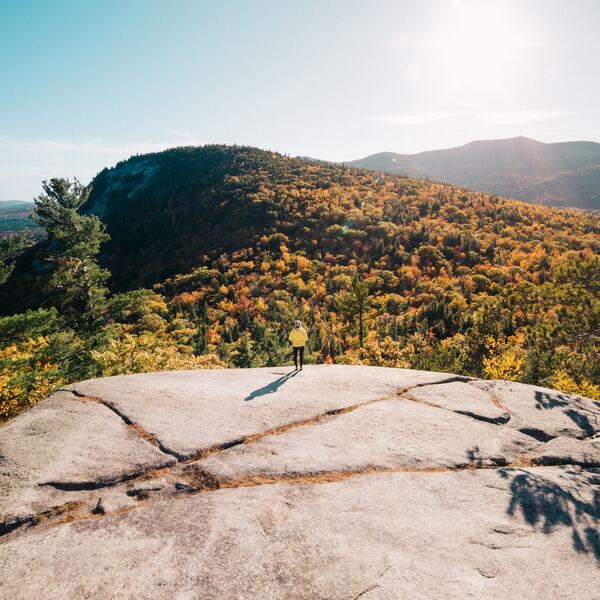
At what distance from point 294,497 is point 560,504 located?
383 centimetres

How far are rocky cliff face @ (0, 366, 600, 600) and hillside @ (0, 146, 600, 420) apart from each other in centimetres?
886

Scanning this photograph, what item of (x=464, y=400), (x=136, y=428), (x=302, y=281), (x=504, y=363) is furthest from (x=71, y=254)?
(x=302, y=281)

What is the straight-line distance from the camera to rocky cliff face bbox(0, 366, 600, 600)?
4.05 meters

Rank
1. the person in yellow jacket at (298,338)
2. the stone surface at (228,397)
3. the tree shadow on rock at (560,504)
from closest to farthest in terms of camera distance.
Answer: the tree shadow on rock at (560,504) → the stone surface at (228,397) → the person in yellow jacket at (298,338)

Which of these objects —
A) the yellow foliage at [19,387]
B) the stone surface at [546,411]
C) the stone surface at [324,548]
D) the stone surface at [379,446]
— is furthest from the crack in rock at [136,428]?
the stone surface at [546,411]

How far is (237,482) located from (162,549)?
1365 millimetres

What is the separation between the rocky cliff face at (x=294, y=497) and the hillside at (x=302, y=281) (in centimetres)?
886

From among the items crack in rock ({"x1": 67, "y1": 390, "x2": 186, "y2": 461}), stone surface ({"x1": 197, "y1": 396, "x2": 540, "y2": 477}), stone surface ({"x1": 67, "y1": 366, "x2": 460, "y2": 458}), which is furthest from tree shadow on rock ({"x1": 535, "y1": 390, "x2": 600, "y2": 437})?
crack in rock ({"x1": 67, "y1": 390, "x2": 186, "y2": 461})

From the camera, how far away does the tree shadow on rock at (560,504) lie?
4910 mm

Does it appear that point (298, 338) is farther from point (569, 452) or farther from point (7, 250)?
point (7, 250)

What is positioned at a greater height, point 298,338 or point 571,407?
point 298,338

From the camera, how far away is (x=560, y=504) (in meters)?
5.41

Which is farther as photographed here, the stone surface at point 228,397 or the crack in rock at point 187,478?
the stone surface at point 228,397

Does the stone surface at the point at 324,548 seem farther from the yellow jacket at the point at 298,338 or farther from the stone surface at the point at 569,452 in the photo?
the yellow jacket at the point at 298,338
